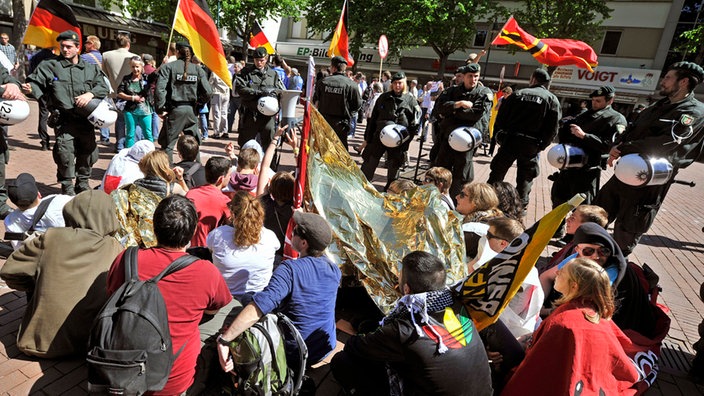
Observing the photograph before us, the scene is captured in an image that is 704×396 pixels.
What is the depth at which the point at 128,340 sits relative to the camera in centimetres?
198

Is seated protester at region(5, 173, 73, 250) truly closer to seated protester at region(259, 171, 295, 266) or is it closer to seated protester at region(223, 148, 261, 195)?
seated protester at region(223, 148, 261, 195)

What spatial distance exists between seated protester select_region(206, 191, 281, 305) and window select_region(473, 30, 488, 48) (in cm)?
3040

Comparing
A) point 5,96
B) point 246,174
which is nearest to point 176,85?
point 5,96

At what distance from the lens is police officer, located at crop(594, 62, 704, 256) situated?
421cm

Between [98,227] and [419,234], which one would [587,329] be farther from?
[98,227]

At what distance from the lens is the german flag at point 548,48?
8.32 m

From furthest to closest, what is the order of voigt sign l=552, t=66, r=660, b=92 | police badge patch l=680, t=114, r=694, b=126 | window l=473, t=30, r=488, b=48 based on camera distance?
window l=473, t=30, r=488, b=48, voigt sign l=552, t=66, r=660, b=92, police badge patch l=680, t=114, r=694, b=126

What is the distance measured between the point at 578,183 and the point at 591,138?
0.63 metres

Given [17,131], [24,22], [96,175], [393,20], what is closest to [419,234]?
[96,175]

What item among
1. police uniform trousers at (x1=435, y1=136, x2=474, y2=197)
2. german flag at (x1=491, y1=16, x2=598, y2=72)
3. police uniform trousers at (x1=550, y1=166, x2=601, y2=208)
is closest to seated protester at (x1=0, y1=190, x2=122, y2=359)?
police uniform trousers at (x1=435, y1=136, x2=474, y2=197)

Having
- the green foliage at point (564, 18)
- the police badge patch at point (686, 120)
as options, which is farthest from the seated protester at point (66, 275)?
the green foliage at point (564, 18)

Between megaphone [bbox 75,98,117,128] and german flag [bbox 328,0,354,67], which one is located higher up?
german flag [bbox 328,0,354,67]

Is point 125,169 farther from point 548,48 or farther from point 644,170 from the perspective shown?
point 548,48

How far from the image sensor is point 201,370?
2639mm
